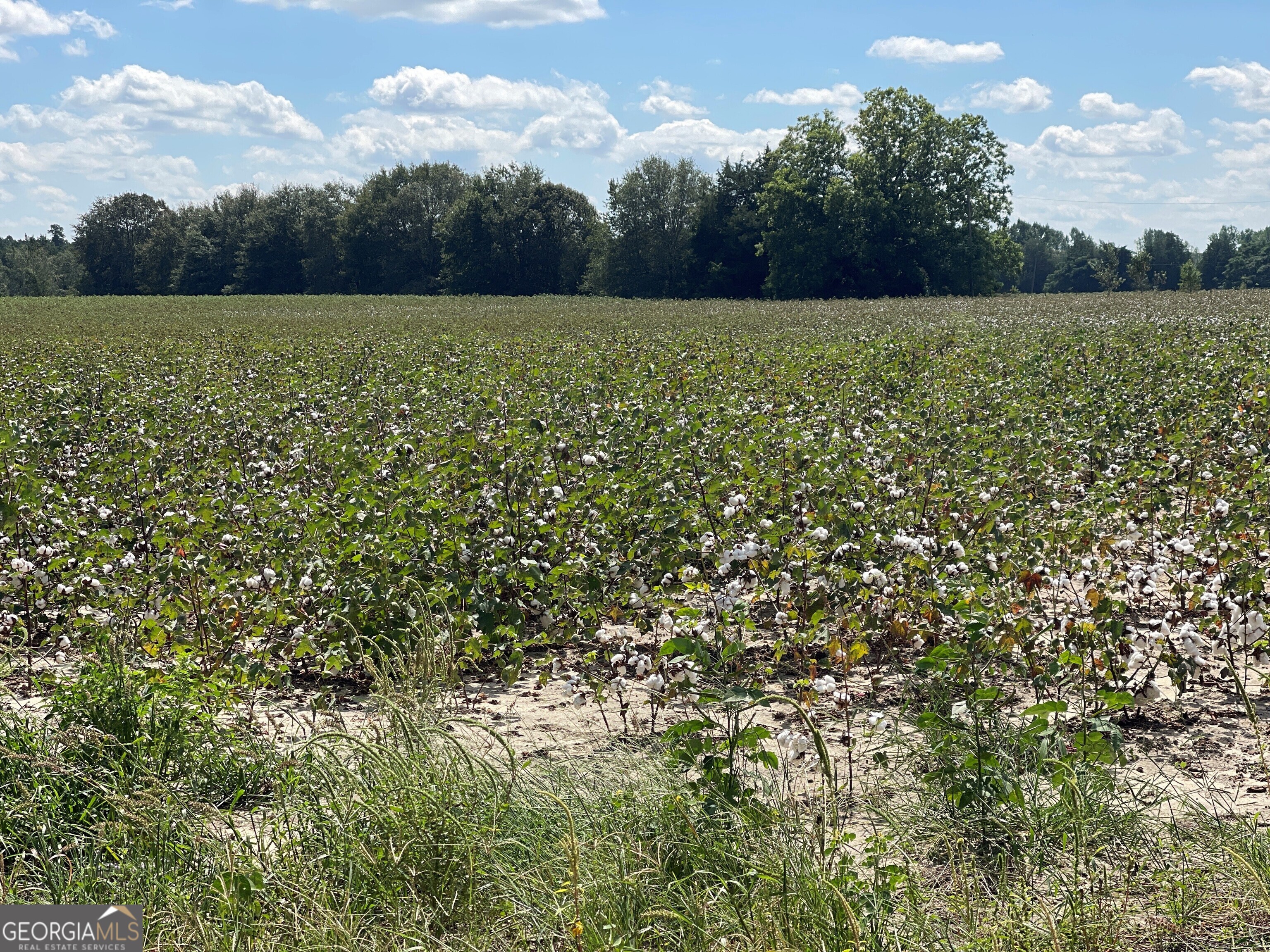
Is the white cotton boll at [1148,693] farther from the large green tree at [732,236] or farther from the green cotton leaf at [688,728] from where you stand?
the large green tree at [732,236]

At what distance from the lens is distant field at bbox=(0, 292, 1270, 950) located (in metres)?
3.12

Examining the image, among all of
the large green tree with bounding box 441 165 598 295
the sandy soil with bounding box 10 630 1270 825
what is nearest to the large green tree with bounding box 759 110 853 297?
the large green tree with bounding box 441 165 598 295

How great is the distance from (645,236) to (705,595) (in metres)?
65.0

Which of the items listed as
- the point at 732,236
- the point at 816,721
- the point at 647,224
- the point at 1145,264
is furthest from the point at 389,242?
the point at 816,721

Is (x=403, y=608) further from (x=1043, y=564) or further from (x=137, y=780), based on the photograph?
(x=1043, y=564)

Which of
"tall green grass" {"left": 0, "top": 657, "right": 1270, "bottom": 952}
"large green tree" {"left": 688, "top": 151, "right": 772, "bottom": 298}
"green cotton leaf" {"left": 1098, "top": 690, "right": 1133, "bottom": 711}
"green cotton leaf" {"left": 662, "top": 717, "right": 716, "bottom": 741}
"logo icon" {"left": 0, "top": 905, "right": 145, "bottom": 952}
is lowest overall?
"logo icon" {"left": 0, "top": 905, "right": 145, "bottom": 952}

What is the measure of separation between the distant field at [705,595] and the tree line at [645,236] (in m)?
46.7

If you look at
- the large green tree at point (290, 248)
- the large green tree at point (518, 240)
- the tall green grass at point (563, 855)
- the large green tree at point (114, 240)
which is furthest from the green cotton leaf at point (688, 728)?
the large green tree at point (114, 240)

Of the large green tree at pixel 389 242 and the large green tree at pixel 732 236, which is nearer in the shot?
the large green tree at pixel 732 236

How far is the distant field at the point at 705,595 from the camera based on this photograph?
3123 millimetres

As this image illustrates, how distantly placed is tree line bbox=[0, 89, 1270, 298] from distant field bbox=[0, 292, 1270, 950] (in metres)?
46.7

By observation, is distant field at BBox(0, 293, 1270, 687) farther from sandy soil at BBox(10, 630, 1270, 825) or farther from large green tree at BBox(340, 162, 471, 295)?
large green tree at BBox(340, 162, 471, 295)

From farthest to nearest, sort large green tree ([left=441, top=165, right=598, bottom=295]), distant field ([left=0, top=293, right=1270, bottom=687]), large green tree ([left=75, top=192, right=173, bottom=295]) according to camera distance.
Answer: large green tree ([left=75, top=192, right=173, bottom=295]), large green tree ([left=441, top=165, right=598, bottom=295]), distant field ([left=0, top=293, right=1270, bottom=687])

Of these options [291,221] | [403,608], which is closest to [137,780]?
[403,608]
